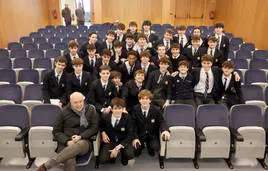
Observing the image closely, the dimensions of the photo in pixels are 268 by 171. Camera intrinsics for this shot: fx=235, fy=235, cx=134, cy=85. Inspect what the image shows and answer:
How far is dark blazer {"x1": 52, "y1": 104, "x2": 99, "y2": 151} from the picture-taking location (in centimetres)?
353

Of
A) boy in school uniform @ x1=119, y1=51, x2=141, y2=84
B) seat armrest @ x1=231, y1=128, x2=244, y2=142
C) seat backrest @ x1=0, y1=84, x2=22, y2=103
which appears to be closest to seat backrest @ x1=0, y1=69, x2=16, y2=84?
seat backrest @ x1=0, y1=84, x2=22, y2=103

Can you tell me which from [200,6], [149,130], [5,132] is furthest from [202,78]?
[200,6]

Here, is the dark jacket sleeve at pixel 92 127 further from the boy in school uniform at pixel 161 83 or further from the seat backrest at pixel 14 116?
the boy in school uniform at pixel 161 83

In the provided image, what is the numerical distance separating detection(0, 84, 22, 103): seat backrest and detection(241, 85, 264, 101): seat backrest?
4675 millimetres

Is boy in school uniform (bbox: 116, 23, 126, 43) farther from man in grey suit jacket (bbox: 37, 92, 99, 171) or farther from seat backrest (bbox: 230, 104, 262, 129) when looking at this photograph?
seat backrest (bbox: 230, 104, 262, 129)

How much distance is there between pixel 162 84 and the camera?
476 cm

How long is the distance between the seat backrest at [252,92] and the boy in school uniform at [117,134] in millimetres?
2660

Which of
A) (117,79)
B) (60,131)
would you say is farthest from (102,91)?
(60,131)

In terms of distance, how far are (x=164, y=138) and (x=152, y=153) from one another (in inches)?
19.3

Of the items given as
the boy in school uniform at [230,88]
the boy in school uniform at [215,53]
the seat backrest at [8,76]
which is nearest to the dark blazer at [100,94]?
the boy in school uniform at [230,88]

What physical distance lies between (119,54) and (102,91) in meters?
1.60

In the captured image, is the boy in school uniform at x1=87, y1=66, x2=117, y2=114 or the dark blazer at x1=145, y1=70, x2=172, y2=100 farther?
the dark blazer at x1=145, y1=70, x2=172, y2=100

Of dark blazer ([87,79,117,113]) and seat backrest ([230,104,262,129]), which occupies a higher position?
dark blazer ([87,79,117,113])

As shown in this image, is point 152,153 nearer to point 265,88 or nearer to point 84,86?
point 84,86
